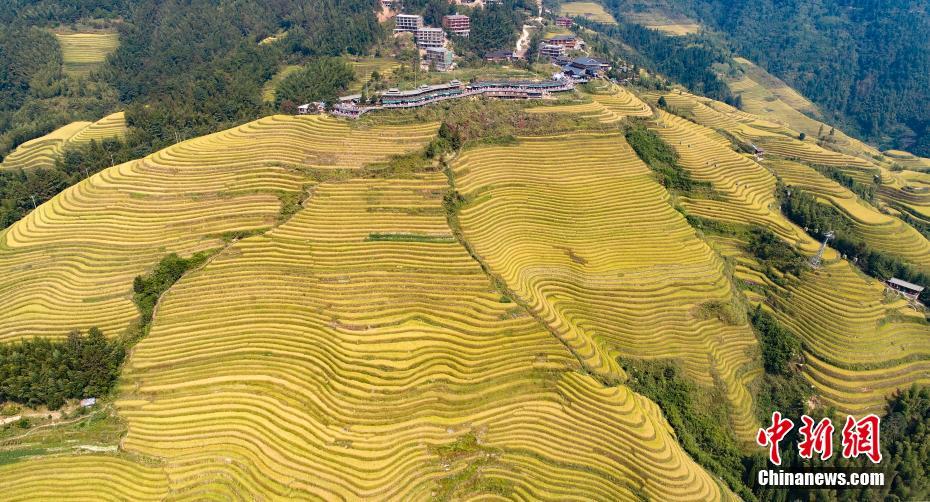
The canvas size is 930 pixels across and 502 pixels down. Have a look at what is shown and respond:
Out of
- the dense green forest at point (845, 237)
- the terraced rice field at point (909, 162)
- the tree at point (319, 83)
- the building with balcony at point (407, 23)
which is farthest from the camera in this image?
the building with balcony at point (407, 23)

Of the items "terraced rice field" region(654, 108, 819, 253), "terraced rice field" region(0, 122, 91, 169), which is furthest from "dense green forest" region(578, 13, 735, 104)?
"terraced rice field" region(0, 122, 91, 169)

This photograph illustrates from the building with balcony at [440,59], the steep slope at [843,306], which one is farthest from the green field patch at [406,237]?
the building with balcony at [440,59]

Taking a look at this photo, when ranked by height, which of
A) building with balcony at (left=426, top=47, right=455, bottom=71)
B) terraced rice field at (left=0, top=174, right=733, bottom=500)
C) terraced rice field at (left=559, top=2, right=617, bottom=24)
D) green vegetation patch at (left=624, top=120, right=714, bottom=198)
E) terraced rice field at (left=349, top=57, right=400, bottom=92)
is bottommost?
terraced rice field at (left=0, top=174, right=733, bottom=500)

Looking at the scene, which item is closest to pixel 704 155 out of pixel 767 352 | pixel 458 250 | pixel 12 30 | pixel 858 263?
pixel 858 263

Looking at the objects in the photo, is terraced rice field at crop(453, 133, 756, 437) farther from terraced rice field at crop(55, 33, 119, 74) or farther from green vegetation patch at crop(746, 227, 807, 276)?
terraced rice field at crop(55, 33, 119, 74)

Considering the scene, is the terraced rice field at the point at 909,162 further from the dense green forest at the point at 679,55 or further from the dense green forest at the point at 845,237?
the dense green forest at the point at 845,237
